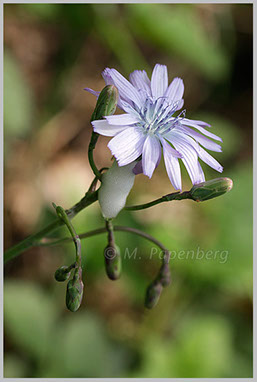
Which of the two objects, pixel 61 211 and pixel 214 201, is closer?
pixel 61 211

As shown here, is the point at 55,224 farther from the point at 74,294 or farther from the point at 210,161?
the point at 210,161

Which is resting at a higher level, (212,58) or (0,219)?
(212,58)

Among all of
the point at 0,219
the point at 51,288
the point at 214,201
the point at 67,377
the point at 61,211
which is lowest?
the point at 67,377

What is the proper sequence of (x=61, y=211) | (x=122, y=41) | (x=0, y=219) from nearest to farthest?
1. (x=61, y=211)
2. (x=0, y=219)
3. (x=122, y=41)

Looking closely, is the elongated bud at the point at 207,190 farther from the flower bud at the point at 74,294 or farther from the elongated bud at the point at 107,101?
the flower bud at the point at 74,294

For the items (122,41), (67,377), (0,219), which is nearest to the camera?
(0,219)

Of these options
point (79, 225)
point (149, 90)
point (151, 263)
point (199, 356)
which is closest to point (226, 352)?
point (199, 356)

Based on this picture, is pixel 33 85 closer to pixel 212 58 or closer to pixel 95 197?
pixel 212 58
